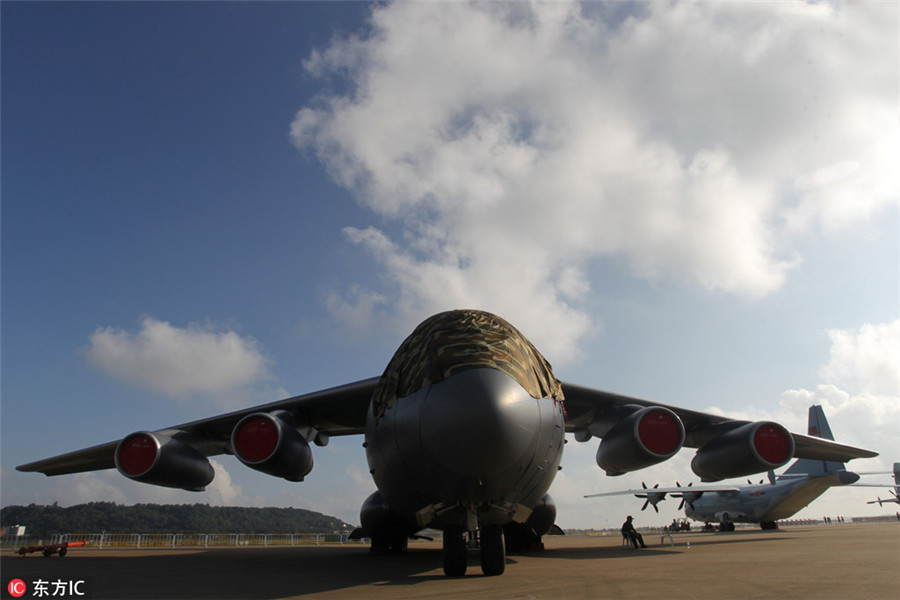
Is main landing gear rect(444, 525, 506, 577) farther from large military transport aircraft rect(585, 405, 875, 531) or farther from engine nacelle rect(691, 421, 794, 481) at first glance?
large military transport aircraft rect(585, 405, 875, 531)

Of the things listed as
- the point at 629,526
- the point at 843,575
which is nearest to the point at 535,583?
the point at 843,575

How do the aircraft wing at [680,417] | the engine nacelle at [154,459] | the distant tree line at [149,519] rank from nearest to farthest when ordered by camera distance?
the engine nacelle at [154,459] → the aircraft wing at [680,417] → the distant tree line at [149,519]

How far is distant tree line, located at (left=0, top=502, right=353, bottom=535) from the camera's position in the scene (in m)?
47.4

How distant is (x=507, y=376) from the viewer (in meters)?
5.81

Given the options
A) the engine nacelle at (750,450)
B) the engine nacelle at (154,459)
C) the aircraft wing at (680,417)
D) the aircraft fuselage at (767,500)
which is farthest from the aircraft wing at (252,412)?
the aircraft fuselage at (767,500)

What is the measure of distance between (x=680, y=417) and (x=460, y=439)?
8671 mm

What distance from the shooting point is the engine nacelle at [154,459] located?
387 inches

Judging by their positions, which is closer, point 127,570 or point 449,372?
point 449,372

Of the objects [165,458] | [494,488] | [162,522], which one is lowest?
[162,522]

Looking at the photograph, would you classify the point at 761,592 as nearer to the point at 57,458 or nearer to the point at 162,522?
the point at 57,458

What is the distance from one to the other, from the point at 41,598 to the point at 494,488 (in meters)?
4.70

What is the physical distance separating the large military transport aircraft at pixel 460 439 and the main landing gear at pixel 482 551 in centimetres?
1

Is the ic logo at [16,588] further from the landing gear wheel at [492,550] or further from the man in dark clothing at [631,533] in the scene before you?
the man in dark clothing at [631,533]

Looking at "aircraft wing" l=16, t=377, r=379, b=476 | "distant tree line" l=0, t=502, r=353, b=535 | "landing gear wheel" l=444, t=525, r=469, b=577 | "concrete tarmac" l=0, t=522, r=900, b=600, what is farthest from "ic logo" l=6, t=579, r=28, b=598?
"distant tree line" l=0, t=502, r=353, b=535
